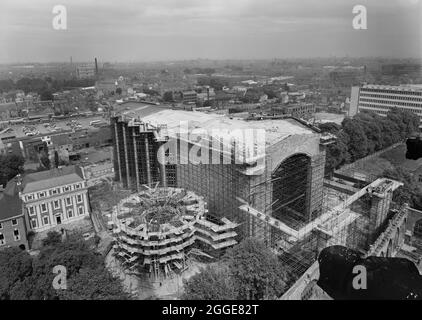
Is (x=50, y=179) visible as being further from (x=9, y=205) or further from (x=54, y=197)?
(x=9, y=205)

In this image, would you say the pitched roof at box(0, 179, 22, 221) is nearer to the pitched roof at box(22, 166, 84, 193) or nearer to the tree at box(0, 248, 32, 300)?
the pitched roof at box(22, 166, 84, 193)

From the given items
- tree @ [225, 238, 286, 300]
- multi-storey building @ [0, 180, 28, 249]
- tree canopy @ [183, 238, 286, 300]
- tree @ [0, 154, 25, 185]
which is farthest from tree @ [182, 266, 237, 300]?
tree @ [0, 154, 25, 185]

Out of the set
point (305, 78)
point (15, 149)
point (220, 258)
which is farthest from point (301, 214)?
point (305, 78)

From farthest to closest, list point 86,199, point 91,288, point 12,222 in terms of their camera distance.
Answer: point 86,199 < point 12,222 < point 91,288

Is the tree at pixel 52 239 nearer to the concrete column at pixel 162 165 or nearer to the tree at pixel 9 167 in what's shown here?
the concrete column at pixel 162 165

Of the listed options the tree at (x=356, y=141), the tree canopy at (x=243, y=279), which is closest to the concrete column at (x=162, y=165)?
the tree canopy at (x=243, y=279)

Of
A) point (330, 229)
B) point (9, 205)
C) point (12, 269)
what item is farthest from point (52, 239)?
point (330, 229)
